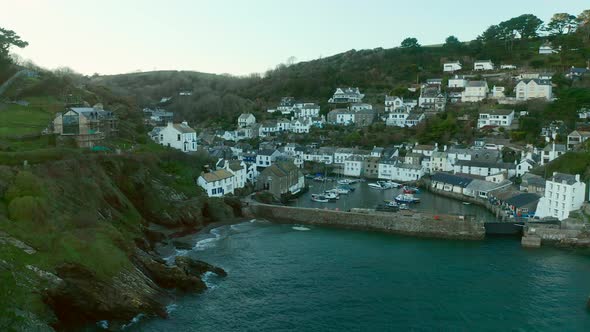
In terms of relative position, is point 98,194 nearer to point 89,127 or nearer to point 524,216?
point 89,127

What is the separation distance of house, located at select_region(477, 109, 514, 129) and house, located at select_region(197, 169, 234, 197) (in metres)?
31.2

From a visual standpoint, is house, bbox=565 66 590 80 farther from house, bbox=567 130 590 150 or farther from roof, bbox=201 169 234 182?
roof, bbox=201 169 234 182

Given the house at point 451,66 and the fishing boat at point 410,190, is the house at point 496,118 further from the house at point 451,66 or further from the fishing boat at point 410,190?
the house at point 451,66

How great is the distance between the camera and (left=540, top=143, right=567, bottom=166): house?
4259 centimetres

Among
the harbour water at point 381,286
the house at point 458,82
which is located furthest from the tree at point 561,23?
the harbour water at point 381,286

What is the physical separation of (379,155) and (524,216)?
20.5 m

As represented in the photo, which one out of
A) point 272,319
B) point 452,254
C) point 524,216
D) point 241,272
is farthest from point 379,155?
point 272,319

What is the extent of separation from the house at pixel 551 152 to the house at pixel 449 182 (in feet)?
23.2

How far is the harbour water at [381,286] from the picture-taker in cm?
1931

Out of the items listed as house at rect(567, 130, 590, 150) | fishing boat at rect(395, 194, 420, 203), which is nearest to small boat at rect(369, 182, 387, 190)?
Answer: fishing boat at rect(395, 194, 420, 203)

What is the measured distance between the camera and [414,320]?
19.5 meters

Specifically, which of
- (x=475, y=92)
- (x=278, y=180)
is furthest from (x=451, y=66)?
(x=278, y=180)

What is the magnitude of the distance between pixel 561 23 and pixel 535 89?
2311cm

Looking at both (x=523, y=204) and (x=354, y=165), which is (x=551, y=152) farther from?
(x=354, y=165)
